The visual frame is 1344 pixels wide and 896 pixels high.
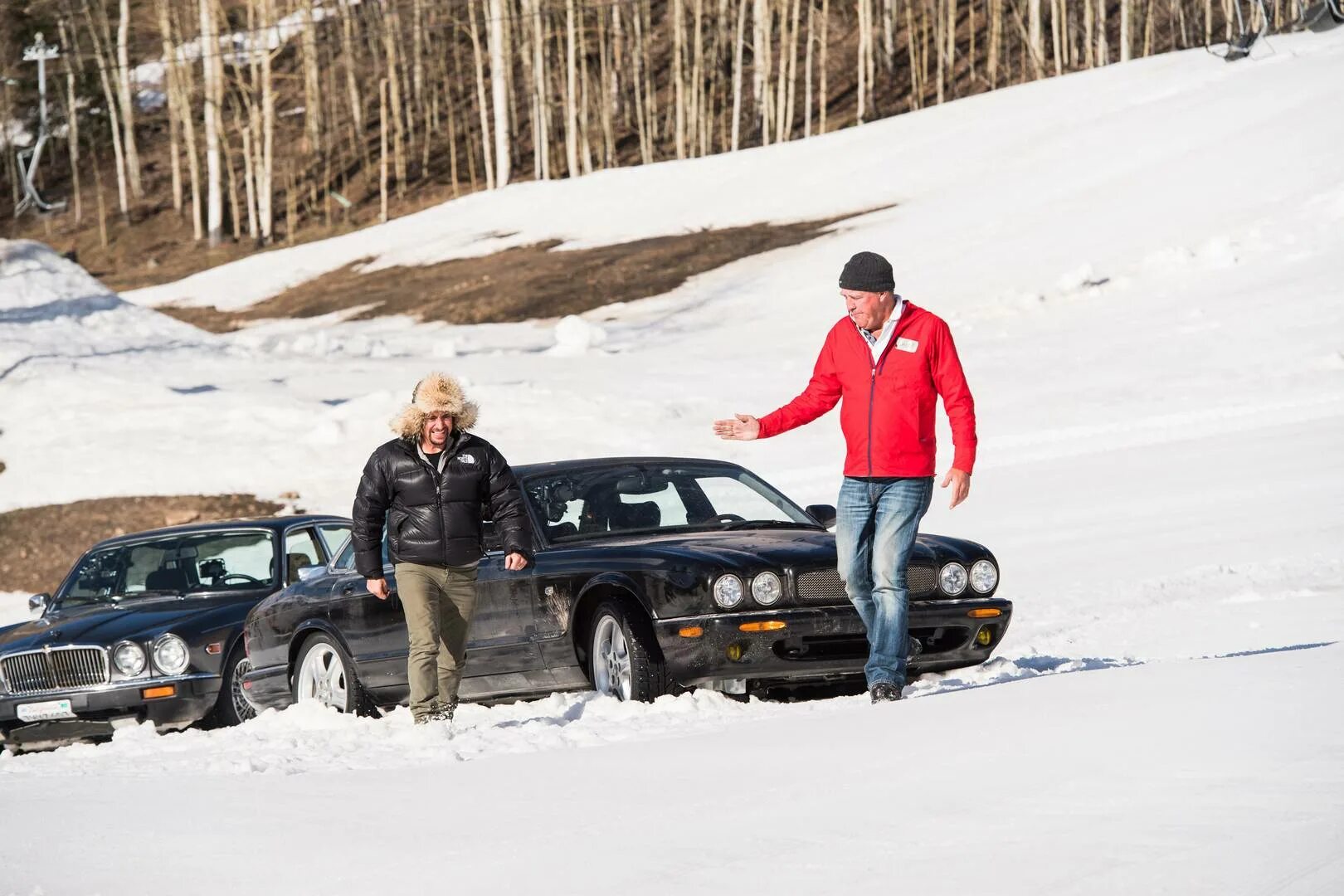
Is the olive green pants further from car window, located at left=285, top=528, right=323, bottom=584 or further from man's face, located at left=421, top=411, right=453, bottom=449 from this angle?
car window, located at left=285, top=528, right=323, bottom=584

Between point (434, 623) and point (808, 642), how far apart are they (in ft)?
5.42

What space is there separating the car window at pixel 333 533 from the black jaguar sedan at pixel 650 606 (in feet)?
6.51

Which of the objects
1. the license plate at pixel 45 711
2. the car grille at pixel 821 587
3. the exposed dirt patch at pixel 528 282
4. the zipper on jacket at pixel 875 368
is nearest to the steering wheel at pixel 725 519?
the car grille at pixel 821 587

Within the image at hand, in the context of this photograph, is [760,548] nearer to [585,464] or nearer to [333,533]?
[585,464]

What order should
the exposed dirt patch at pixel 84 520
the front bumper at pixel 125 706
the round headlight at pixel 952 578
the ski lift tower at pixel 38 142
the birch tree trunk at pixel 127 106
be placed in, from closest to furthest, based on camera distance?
the round headlight at pixel 952 578 → the front bumper at pixel 125 706 → the exposed dirt patch at pixel 84 520 → the ski lift tower at pixel 38 142 → the birch tree trunk at pixel 127 106

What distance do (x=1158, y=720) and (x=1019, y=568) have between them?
→ 28.0 feet

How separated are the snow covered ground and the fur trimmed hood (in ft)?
4.37

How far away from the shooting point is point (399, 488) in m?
8.29

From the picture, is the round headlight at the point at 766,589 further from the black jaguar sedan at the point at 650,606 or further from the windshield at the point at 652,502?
the windshield at the point at 652,502

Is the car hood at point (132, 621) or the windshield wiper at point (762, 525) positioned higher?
the windshield wiper at point (762, 525)

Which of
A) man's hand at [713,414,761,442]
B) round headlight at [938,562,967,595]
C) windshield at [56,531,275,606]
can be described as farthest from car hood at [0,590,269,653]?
round headlight at [938,562,967,595]

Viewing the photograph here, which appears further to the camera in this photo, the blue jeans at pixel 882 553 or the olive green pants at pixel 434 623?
the olive green pants at pixel 434 623

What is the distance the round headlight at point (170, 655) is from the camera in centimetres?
1088

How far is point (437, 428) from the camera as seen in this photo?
8.20 m
